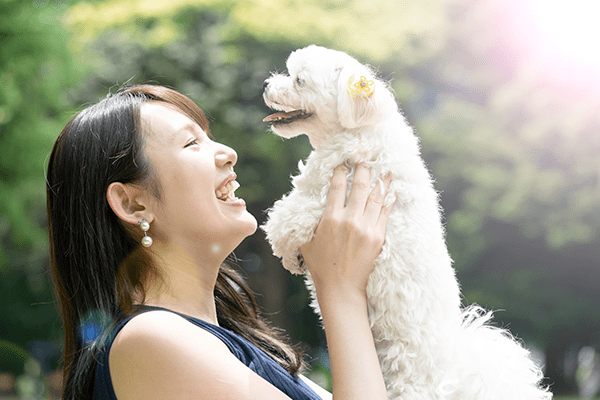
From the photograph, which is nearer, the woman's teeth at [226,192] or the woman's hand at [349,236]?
the woman's hand at [349,236]

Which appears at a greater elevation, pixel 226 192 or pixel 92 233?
pixel 226 192

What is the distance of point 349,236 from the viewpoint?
1.65 m

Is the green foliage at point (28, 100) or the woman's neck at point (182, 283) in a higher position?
the green foliage at point (28, 100)

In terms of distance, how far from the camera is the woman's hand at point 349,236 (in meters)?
1.64

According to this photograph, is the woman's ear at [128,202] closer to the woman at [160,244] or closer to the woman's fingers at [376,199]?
the woman at [160,244]

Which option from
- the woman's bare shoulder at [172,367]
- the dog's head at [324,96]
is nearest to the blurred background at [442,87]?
the dog's head at [324,96]

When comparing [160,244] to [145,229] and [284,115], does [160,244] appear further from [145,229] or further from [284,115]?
[284,115]

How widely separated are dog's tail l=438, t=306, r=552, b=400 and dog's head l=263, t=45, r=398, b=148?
809 millimetres

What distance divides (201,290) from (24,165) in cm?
611

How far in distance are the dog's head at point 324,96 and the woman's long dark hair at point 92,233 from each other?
1.70 feet

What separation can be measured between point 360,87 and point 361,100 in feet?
0.14

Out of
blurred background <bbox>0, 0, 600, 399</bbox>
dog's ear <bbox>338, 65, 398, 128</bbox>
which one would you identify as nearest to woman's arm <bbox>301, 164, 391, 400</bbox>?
dog's ear <bbox>338, 65, 398, 128</bbox>

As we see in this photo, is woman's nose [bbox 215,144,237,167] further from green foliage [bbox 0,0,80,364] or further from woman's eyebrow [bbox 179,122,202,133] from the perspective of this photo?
green foliage [bbox 0,0,80,364]

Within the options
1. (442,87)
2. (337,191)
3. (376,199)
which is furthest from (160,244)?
(442,87)
